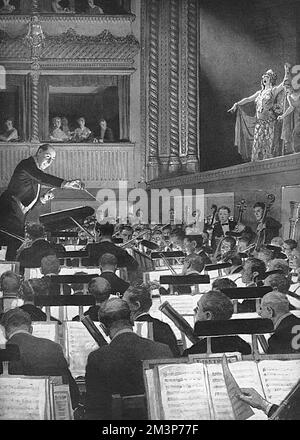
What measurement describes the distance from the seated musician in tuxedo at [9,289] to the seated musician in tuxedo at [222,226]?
1844 millimetres

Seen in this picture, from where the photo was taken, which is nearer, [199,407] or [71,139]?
[199,407]

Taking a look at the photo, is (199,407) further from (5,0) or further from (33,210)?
(5,0)

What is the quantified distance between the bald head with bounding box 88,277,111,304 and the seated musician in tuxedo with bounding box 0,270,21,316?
648 mm

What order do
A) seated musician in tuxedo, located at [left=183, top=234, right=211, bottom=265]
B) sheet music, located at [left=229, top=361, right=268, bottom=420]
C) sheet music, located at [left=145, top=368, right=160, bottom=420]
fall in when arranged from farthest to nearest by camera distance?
1. seated musician in tuxedo, located at [left=183, top=234, right=211, bottom=265]
2. sheet music, located at [left=229, top=361, right=268, bottom=420]
3. sheet music, located at [left=145, top=368, right=160, bottom=420]

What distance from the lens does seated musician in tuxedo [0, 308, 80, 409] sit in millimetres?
6371

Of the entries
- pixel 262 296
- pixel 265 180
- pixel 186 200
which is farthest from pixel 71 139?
pixel 262 296

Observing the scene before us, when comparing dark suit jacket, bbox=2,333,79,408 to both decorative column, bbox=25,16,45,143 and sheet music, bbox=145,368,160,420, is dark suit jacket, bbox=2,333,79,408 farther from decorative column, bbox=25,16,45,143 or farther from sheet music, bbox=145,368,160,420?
decorative column, bbox=25,16,45,143

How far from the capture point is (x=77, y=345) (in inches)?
262

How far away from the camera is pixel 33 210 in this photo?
24.8 feet

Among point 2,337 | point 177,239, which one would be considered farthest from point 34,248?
point 177,239

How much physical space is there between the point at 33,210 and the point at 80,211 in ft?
1.41

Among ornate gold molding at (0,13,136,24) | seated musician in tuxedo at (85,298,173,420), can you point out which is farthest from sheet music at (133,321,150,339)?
ornate gold molding at (0,13,136,24)

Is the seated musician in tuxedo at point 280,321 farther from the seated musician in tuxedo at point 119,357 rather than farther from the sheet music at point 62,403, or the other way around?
the sheet music at point 62,403

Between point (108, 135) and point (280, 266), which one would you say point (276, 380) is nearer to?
point (280, 266)
